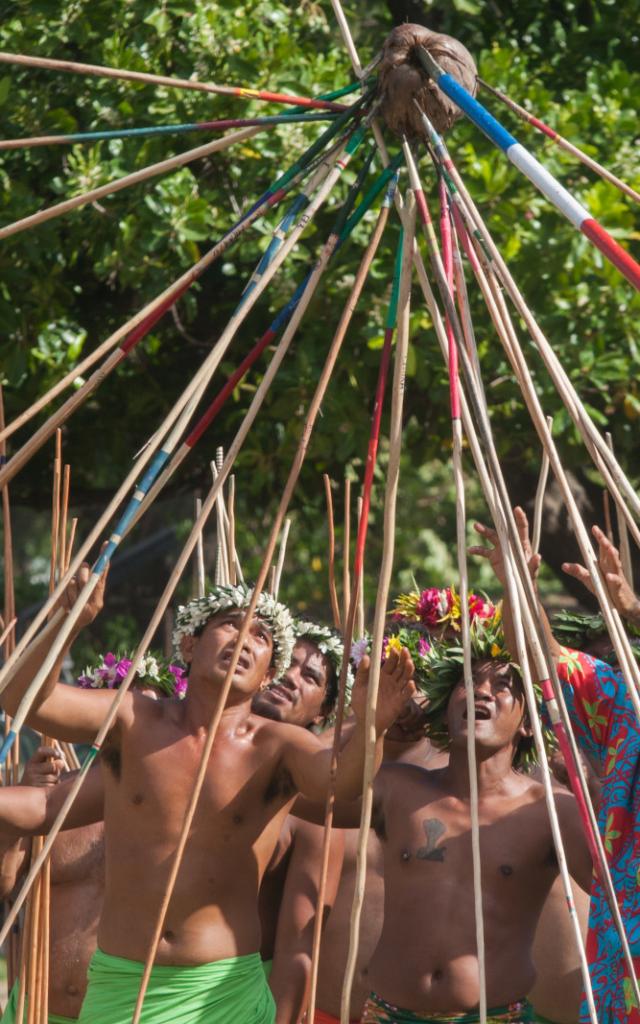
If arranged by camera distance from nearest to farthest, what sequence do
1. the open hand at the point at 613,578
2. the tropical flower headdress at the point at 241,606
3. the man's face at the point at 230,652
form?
the open hand at the point at 613,578 → the man's face at the point at 230,652 → the tropical flower headdress at the point at 241,606

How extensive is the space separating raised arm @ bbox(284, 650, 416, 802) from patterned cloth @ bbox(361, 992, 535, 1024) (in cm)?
58

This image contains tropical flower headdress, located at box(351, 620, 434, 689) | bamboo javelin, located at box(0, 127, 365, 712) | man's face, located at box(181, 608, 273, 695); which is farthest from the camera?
tropical flower headdress, located at box(351, 620, 434, 689)

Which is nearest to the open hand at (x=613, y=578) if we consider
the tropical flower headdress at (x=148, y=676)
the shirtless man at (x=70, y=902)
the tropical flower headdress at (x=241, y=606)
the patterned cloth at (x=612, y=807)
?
the patterned cloth at (x=612, y=807)

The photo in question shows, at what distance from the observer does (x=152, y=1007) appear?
3268mm

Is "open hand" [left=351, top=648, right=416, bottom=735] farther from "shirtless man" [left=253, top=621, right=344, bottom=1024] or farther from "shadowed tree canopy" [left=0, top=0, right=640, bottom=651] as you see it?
"shadowed tree canopy" [left=0, top=0, right=640, bottom=651]

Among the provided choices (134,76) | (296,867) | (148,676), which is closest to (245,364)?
(134,76)

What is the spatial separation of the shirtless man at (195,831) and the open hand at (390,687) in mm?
424

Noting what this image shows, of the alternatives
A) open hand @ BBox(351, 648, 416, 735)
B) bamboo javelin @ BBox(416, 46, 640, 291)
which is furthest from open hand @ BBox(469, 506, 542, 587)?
bamboo javelin @ BBox(416, 46, 640, 291)

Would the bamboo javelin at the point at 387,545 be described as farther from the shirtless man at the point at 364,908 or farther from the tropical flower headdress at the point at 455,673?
the shirtless man at the point at 364,908

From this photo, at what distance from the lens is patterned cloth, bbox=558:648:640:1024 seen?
3191 mm

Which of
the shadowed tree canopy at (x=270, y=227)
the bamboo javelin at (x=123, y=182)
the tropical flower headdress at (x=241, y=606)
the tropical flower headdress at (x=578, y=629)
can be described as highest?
the shadowed tree canopy at (x=270, y=227)

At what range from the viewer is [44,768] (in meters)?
3.67

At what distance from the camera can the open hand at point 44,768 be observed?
12.0 feet

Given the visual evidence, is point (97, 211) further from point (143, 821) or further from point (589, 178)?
point (143, 821)
